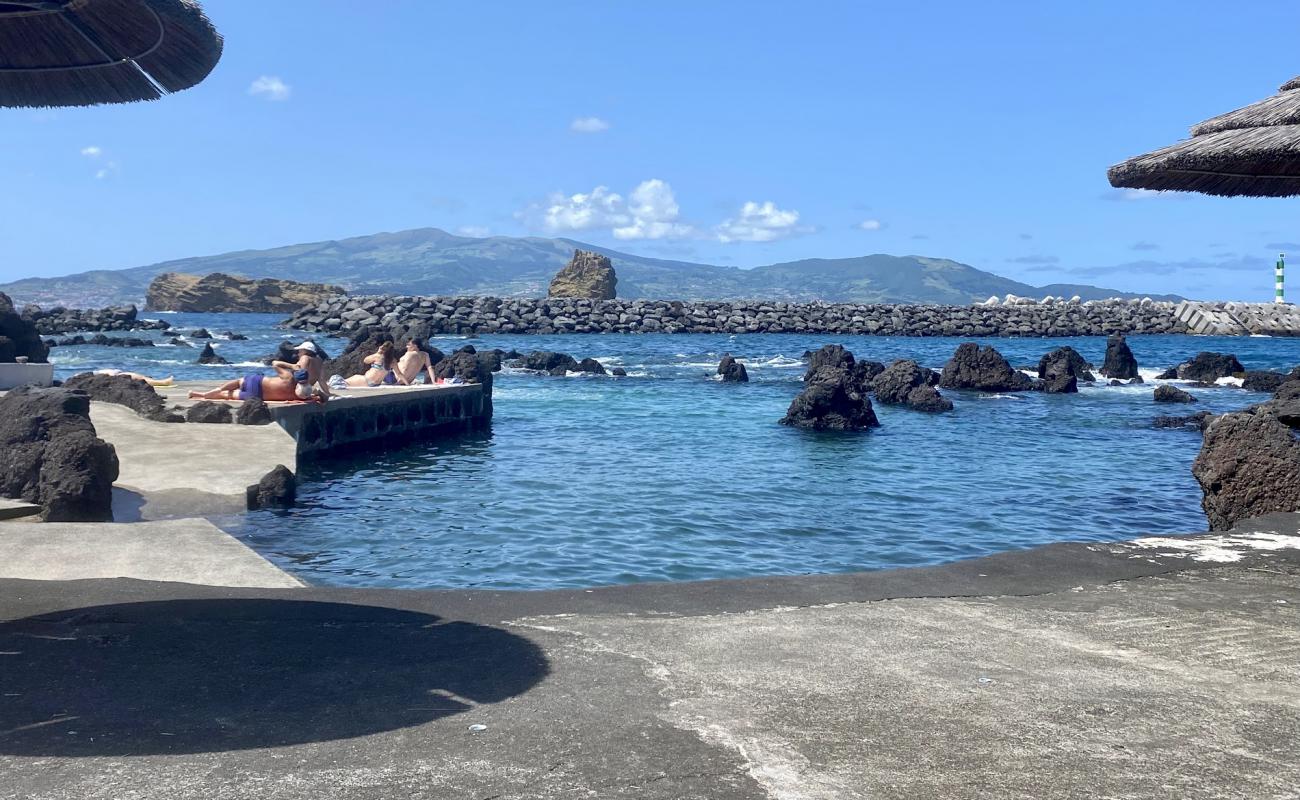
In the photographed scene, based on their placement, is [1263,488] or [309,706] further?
[1263,488]

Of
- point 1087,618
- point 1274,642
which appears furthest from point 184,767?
point 1274,642

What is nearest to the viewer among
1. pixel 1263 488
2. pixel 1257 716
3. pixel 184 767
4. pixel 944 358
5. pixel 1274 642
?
pixel 184 767

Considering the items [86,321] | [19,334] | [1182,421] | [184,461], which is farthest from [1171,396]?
[86,321]

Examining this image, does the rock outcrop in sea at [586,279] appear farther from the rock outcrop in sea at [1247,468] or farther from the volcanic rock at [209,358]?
the rock outcrop in sea at [1247,468]

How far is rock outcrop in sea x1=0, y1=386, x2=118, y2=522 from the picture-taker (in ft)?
31.7

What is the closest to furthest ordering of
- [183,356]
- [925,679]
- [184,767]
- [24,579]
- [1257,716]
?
[184,767], [1257,716], [925,679], [24,579], [183,356]

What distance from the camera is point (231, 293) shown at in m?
153

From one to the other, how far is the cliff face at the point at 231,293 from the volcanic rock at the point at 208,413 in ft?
448

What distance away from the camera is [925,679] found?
4.91m

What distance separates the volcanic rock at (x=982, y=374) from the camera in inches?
1289

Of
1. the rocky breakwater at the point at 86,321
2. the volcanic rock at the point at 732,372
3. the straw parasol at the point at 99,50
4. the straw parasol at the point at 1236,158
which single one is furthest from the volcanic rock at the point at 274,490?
the rocky breakwater at the point at 86,321

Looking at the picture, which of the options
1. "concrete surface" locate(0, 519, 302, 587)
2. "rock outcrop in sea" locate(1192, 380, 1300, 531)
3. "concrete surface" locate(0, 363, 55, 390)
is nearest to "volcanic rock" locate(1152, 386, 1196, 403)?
"rock outcrop in sea" locate(1192, 380, 1300, 531)

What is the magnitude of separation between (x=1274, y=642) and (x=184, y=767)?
4969mm

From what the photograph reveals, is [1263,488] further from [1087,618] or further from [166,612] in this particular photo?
[166,612]
